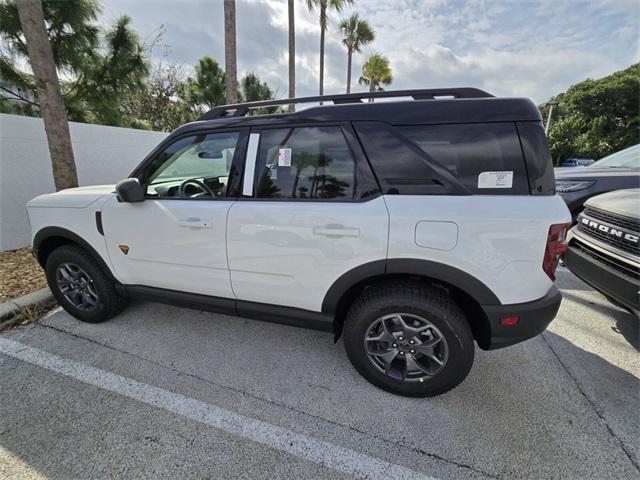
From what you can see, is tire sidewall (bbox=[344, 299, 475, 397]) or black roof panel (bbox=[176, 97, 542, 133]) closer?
black roof panel (bbox=[176, 97, 542, 133])

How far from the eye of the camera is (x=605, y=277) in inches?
92.5

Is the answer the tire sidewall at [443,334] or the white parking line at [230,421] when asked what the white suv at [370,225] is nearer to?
the tire sidewall at [443,334]

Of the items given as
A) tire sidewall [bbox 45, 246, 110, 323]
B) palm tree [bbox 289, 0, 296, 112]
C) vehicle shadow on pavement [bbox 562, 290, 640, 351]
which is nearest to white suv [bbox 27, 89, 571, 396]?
tire sidewall [bbox 45, 246, 110, 323]

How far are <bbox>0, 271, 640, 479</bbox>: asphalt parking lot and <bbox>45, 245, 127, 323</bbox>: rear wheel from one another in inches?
7.0

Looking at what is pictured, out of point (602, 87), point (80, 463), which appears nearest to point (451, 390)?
point (80, 463)

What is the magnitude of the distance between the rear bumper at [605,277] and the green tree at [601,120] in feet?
96.9

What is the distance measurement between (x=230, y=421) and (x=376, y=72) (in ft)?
93.5

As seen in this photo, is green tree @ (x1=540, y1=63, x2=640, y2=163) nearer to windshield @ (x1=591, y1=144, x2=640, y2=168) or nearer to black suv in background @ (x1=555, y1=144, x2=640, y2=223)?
windshield @ (x1=591, y1=144, x2=640, y2=168)

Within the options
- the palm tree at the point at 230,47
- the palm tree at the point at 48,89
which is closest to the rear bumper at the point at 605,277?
the palm tree at the point at 48,89

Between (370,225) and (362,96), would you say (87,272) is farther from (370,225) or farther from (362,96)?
(362,96)

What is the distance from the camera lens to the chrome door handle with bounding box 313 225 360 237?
1854 mm

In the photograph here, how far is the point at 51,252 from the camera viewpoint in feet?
9.46

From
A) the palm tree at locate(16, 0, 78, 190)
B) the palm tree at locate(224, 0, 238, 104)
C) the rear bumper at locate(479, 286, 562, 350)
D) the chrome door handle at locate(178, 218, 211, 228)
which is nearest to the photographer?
the rear bumper at locate(479, 286, 562, 350)

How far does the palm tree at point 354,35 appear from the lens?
66.4 feet
